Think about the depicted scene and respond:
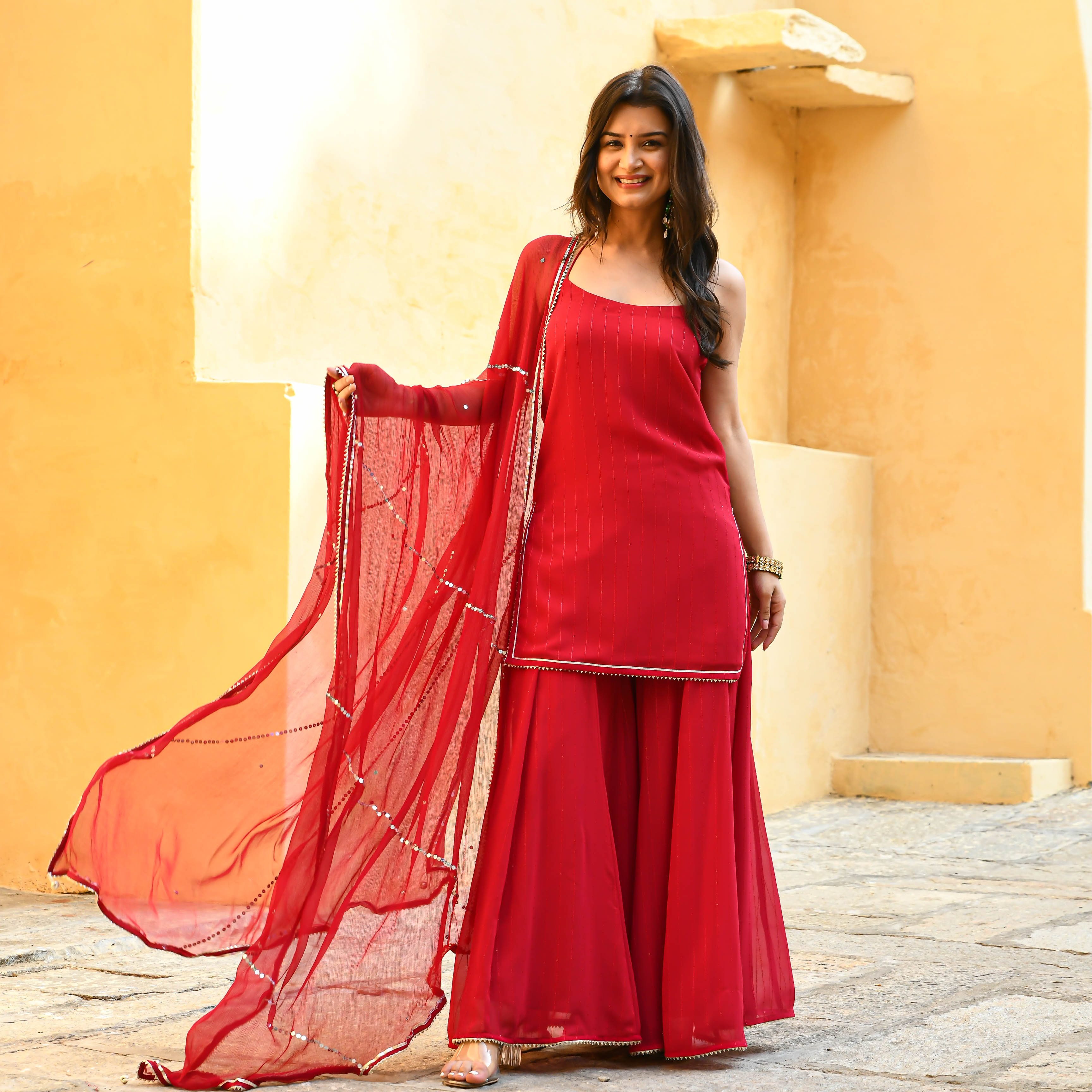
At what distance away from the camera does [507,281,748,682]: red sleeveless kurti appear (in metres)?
2.86

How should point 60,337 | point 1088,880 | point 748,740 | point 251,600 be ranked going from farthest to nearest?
point 1088,880 < point 60,337 < point 251,600 < point 748,740

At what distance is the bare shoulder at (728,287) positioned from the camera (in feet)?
9.91

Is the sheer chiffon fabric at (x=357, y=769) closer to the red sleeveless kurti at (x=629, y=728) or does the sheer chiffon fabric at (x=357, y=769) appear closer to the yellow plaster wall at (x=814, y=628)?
the red sleeveless kurti at (x=629, y=728)

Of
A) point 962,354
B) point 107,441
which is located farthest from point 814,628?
point 107,441

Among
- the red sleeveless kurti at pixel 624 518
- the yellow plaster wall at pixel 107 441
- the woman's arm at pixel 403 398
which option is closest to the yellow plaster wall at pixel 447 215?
the yellow plaster wall at pixel 107 441

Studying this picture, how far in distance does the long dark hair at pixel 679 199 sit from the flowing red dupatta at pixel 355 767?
107 millimetres

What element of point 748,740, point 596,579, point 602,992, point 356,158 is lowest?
point 602,992

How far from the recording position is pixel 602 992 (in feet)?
9.12

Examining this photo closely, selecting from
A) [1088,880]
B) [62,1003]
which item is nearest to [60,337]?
[62,1003]

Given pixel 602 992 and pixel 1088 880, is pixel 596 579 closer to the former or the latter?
pixel 602 992

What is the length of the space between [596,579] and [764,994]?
2.78 ft

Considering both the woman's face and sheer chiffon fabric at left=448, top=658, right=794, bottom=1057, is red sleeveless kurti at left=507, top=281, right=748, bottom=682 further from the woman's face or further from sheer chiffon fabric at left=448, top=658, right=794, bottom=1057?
the woman's face

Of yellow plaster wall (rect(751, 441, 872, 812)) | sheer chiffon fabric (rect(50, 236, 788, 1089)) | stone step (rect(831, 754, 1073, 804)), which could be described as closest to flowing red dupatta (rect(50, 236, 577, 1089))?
sheer chiffon fabric (rect(50, 236, 788, 1089))

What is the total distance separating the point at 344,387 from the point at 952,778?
4.79 m
